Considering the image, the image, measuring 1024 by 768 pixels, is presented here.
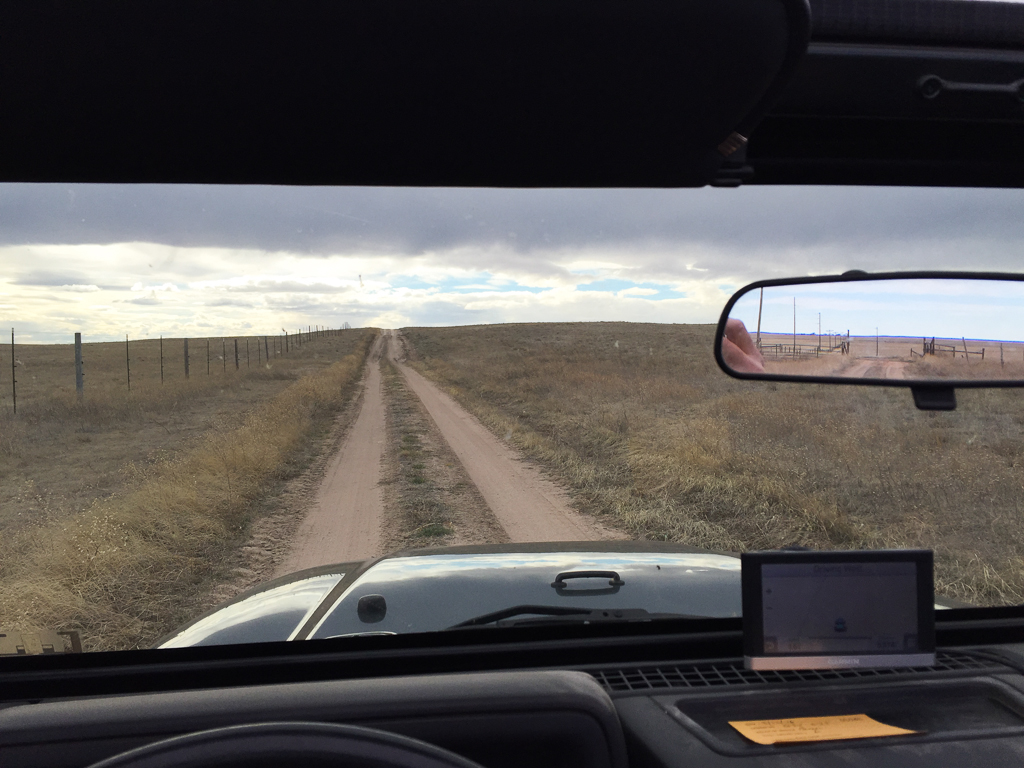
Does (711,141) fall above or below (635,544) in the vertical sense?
above

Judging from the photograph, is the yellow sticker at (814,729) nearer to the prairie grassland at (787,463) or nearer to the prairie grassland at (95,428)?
the prairie grassland at (787,463)

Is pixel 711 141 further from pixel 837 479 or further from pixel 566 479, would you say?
pixel 566 479

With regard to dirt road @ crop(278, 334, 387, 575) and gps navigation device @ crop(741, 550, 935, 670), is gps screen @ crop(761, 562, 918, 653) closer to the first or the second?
gps navigation device @ crop(741, 550, 935, 670)

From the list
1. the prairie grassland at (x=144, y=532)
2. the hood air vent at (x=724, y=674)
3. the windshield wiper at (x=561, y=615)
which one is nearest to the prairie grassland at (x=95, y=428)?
the prairie grassland at (x=144, y=532)

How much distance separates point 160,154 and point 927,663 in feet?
8.46

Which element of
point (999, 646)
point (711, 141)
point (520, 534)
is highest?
point (711, 141)

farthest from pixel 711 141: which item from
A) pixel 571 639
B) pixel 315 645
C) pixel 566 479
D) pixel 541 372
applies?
pixel 541 372

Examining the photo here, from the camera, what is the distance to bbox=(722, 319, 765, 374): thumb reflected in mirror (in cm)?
253

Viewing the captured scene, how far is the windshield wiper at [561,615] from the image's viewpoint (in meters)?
2.36

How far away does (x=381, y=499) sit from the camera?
22.2 ft

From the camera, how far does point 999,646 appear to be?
90.4 inches

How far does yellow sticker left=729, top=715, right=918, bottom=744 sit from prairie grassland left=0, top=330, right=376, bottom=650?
115 inches

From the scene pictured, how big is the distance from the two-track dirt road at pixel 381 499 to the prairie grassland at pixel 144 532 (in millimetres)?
552

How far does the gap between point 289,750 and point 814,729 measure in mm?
1314
